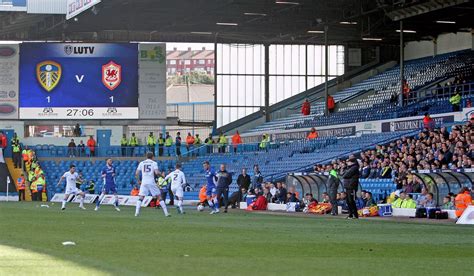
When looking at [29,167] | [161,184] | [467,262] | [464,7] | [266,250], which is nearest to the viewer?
[467,262]

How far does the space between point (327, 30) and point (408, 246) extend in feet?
140

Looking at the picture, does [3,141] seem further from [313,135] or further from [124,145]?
[313,135]

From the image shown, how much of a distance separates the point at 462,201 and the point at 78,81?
3274 centimetres

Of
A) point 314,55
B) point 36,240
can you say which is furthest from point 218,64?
point 36,240

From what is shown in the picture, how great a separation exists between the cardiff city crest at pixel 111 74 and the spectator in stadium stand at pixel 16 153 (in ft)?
18.9

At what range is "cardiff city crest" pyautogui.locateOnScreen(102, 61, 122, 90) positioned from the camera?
58.6m

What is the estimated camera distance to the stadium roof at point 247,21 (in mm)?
50750

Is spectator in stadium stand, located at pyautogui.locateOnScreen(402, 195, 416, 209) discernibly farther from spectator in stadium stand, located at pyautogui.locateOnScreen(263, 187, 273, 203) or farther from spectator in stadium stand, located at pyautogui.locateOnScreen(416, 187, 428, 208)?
spectator in stadium stand, located at pyautogui.locateOnScreen(263, 187, 273, 203)

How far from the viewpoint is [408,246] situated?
17875 millimetres

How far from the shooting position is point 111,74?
58.7 metres

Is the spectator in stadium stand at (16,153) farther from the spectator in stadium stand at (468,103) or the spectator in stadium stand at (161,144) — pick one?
the spectator in stadium stand at (468,103)

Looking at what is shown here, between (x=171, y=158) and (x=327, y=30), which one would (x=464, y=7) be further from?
(x=171, y=158)

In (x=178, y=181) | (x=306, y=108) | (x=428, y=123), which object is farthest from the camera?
(x=306, y=108)

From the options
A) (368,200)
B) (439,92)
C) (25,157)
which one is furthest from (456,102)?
(25,157)
